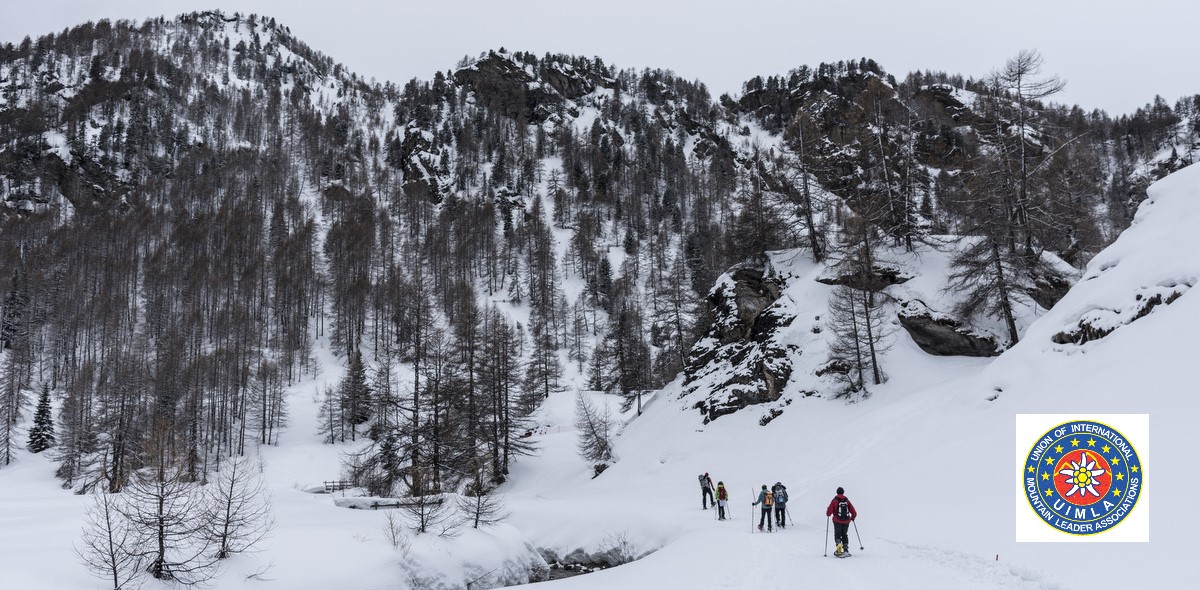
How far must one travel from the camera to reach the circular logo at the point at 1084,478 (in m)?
10.5

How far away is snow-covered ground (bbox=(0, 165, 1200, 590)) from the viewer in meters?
11.0

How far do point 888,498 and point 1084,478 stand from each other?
793cm

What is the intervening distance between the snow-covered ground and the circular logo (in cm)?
Result: 46

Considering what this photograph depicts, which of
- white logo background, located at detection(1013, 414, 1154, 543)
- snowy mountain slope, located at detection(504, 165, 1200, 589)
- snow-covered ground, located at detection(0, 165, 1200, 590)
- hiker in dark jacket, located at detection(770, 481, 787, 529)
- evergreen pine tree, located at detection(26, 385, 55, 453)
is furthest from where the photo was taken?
evergreen pine tree, located at detection(26, 385, 55, 453)

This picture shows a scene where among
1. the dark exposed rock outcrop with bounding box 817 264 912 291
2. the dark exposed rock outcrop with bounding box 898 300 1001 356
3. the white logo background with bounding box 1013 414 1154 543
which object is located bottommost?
the white logo background with bounding box 1013 414 1154 543

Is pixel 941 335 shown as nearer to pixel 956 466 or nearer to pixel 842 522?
pixel 956 466

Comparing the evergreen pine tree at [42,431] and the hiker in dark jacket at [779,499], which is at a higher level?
the hiker in dark jacket at [779,499]

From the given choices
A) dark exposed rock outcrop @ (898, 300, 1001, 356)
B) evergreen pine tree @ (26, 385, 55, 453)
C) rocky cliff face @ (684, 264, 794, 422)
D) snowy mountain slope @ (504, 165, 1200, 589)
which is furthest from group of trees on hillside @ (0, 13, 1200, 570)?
snowy mountain slope @ (504, 165, 1200, 589)

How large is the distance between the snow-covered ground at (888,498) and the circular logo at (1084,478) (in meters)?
0.46

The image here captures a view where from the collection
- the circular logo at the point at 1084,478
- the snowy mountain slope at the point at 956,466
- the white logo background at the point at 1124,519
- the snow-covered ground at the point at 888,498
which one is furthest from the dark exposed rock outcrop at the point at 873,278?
the circular logo at the point at 1084,478

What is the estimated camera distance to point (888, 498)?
725 inches

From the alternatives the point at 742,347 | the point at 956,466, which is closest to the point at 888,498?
the point at 956,466

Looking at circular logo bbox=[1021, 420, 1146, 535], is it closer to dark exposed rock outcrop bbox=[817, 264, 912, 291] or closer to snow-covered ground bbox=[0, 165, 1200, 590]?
snow-covered ground bbox=[0, 165, 1200, 590]

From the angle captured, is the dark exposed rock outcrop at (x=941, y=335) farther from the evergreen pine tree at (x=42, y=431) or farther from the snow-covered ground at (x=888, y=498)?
the evergreen pine tree at (x=42, y=431)
